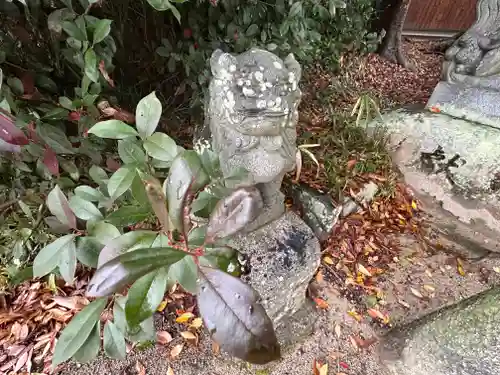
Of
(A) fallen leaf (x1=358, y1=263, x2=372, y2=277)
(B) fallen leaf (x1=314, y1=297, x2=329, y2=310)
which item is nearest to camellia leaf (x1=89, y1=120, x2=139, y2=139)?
(B) fallen leaf (x1=314, y1=297, x2=329, y2=310)

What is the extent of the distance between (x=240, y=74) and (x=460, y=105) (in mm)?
1848

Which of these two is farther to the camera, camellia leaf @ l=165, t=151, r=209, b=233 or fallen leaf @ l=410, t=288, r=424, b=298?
fallen leaf @ l=410, t=288, r=424, b=298

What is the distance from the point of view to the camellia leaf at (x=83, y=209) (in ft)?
3.11

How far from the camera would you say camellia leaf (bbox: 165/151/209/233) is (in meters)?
0.59

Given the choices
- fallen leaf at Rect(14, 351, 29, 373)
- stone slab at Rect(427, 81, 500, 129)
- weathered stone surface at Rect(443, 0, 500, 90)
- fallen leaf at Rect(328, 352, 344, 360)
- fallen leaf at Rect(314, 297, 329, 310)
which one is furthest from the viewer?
weathered stone surface at Rect(443, 0, 500, 90)

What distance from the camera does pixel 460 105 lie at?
2539 millimetres

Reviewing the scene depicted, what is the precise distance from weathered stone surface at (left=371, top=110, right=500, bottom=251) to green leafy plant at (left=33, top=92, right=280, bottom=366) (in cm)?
178

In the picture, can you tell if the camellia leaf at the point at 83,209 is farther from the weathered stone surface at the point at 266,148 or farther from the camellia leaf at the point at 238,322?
the camellia leaf at the point at 238,322

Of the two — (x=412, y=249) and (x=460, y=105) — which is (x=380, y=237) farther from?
(x=460, y=105)

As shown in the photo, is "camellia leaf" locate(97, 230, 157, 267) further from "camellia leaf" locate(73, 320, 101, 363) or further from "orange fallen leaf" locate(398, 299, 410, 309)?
"orange fallen leaf" locate(398, 299, 410, 309)

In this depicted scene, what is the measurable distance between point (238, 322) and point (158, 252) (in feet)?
0.45

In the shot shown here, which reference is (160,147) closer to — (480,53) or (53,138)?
(53,138)

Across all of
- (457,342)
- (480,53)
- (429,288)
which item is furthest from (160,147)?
(480,53)

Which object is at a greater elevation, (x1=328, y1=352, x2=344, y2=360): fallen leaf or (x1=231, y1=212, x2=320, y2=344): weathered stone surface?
(x1=231, y1=212, x2=320, y2=344): weathered stone surface
